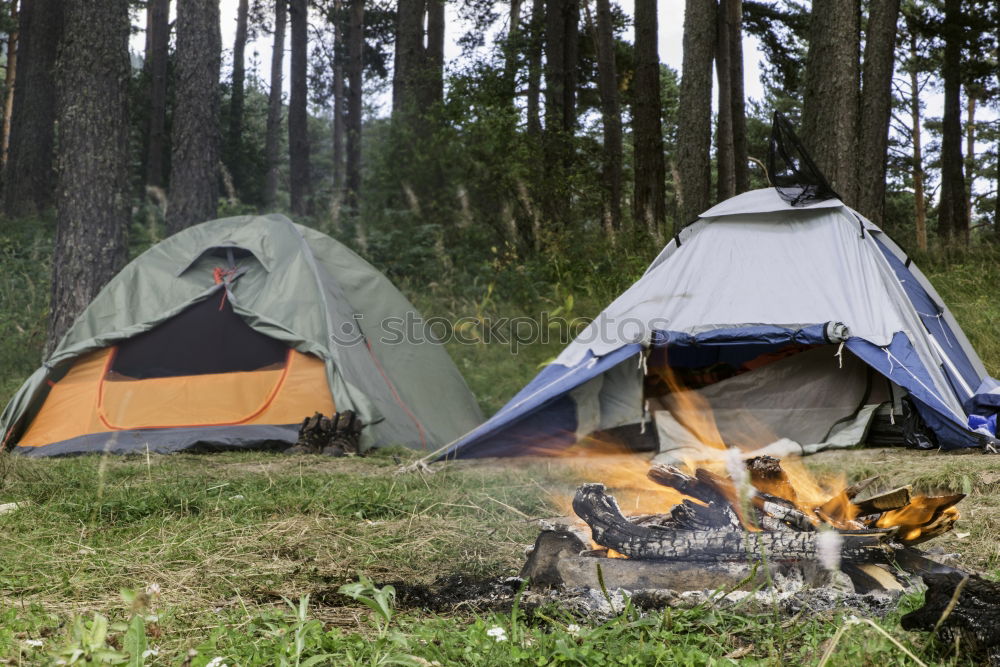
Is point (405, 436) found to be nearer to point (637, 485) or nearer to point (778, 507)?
point (637, 485)

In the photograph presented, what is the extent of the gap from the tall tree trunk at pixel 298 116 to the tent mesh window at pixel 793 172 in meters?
12.2

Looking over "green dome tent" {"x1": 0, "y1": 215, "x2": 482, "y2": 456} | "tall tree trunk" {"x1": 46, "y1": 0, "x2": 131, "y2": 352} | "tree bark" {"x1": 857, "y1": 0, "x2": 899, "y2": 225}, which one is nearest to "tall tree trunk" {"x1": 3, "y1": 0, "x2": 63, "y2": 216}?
"tall tree trunk" {"x1": 46, "y1": 0, "x2": 131, "y2": 352}

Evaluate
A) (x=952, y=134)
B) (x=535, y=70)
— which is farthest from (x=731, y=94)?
(x=535, y=70)

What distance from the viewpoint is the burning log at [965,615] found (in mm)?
1762

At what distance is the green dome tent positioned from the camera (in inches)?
203

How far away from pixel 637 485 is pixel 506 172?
6743mm

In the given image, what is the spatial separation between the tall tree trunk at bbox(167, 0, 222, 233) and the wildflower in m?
7.27

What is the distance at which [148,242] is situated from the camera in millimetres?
10773

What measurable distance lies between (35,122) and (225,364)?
9.01 m

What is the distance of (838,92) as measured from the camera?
7125 millimetres

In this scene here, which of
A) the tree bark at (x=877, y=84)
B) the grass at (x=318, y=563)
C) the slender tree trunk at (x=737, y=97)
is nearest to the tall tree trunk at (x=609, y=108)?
the slender tree trunk at (x=737, y=97)

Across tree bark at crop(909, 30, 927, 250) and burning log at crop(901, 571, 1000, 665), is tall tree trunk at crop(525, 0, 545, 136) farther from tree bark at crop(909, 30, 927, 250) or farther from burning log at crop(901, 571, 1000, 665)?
burning log at crop(901, 571, 1000, 665)

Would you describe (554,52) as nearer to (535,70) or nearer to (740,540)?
(535,70)

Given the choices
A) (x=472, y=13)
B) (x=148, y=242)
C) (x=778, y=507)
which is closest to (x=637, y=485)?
(x=778, y=507)
